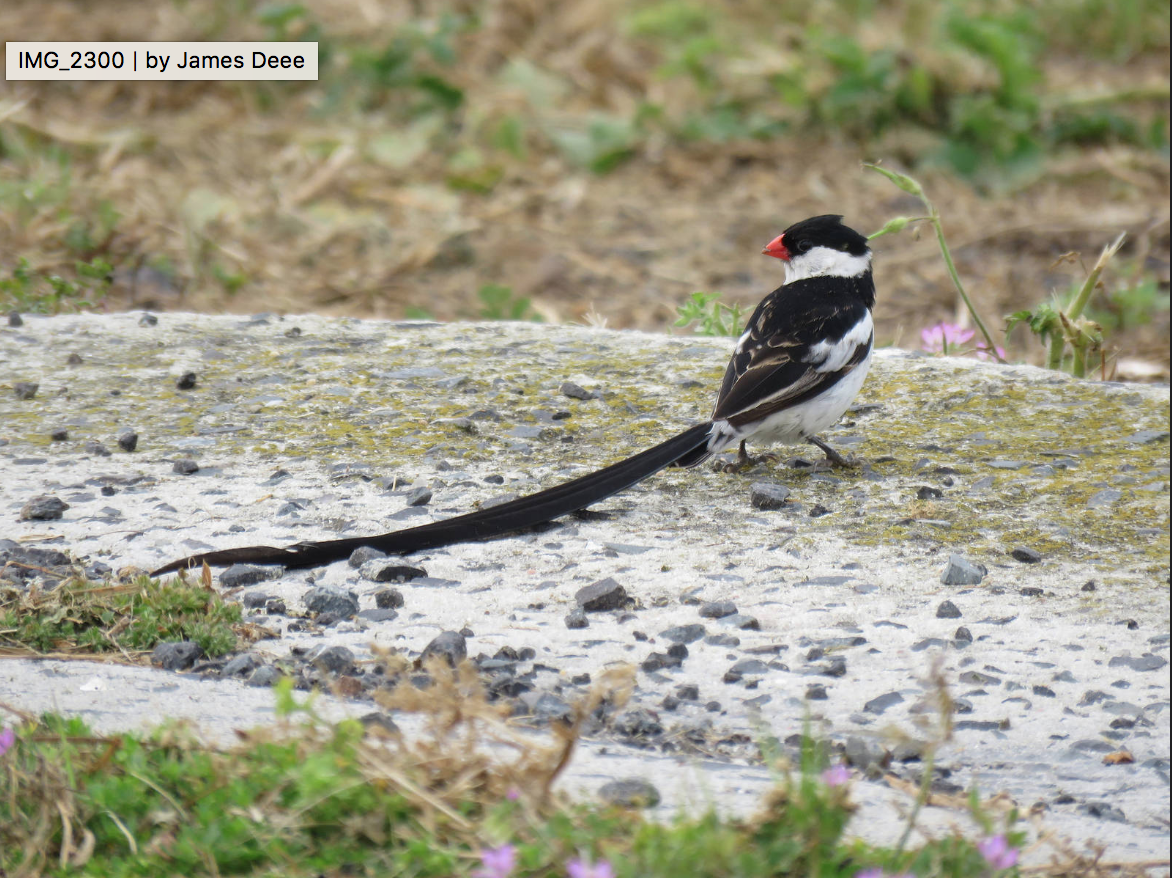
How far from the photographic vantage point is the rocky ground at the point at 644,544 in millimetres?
2438

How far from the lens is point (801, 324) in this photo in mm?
3826

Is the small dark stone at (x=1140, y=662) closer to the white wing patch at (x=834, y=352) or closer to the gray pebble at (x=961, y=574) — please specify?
the gray pebble at (x=961, y=574)

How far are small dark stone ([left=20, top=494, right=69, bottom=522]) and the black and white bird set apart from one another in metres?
0.55

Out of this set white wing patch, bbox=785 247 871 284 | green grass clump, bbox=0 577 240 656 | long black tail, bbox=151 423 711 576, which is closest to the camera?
green grass clump, bbox=0 577 240 656

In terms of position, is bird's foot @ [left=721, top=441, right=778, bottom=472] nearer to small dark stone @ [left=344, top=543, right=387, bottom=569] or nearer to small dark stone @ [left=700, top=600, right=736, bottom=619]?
small dark stone @ [left=700, top=600, right=736, bottom=619]

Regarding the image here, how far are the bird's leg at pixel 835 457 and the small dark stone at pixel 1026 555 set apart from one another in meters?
0.71

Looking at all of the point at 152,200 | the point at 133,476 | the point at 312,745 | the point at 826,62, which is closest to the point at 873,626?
the point at 312,745

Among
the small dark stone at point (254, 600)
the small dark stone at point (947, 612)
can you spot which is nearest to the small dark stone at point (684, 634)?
the small dark stone at point (947, 612)

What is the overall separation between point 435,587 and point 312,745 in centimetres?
95

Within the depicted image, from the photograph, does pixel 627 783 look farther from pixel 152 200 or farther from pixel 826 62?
pixel 826 62

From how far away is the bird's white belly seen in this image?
12.2 ft

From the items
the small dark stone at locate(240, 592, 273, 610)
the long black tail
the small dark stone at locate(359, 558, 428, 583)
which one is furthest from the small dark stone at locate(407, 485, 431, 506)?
the small dark stone at locate(240, 592, 273, 610)

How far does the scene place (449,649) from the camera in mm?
2680

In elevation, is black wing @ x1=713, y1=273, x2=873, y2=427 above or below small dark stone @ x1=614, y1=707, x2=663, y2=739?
above
